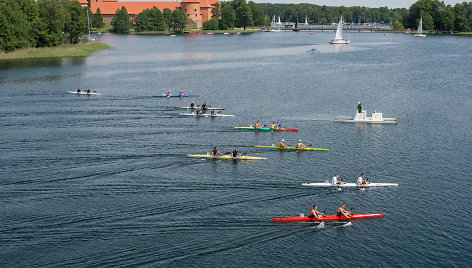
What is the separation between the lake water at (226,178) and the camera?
35.8 m

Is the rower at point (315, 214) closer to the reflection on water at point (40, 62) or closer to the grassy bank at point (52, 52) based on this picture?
the reflection on water at point (40, 62)

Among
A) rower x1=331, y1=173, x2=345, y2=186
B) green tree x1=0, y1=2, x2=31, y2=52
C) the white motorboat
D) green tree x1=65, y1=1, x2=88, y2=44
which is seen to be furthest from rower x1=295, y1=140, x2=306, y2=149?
green tree x1=65, y1=1, x2=88, y2=44

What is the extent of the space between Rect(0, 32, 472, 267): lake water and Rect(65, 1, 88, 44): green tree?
7054 centimetres

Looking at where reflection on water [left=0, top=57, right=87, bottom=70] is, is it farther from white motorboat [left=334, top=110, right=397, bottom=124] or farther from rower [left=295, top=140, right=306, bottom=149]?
rower [left=295, top=140, right=306, bottom=149]

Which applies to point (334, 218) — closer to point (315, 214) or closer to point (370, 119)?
point (315, 214)

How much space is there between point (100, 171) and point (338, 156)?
27658 mm

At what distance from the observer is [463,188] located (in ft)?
153

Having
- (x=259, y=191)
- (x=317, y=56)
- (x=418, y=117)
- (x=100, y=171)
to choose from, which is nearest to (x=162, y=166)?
(x=100, y=171)

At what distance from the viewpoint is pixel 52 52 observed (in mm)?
150375

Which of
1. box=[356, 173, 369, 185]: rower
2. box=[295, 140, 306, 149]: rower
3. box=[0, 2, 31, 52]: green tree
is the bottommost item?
box=[356, 173, 369, 185]: rower

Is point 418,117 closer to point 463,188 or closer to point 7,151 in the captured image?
point 463,188

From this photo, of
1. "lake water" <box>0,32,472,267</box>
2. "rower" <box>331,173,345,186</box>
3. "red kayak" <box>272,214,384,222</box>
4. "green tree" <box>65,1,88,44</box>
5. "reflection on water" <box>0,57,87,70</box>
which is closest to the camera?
"lake water" <box>0,32,472,267</box>

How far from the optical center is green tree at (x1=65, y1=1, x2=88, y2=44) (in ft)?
541

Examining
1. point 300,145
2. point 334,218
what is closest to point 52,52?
point 300,145
